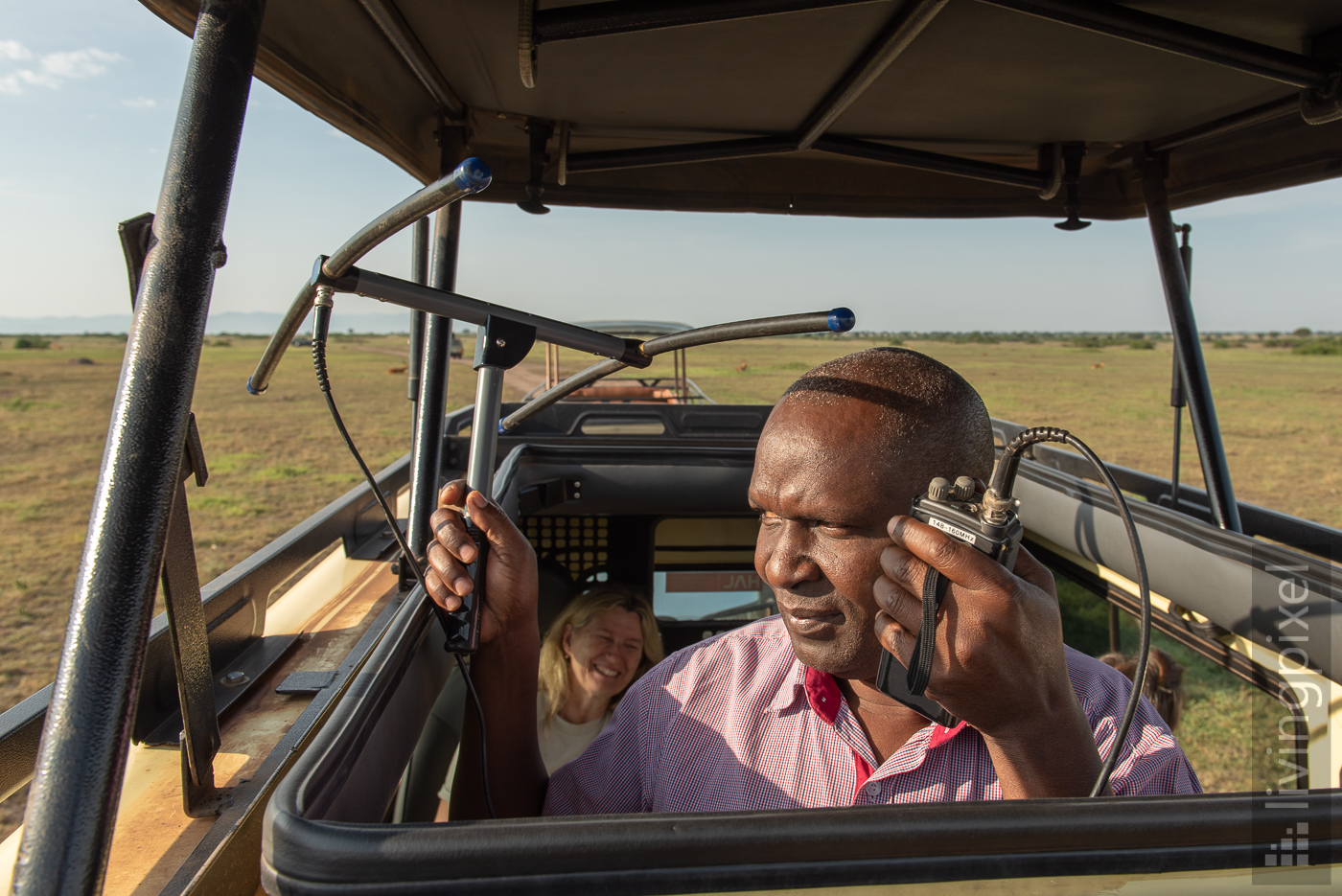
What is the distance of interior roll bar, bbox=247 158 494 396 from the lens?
728 millimetres

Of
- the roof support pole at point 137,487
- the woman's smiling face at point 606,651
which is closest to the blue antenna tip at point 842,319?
the roof support pole at point 137,487

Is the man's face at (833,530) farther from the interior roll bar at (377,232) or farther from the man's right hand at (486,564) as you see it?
the interior roll bar at (377,232)

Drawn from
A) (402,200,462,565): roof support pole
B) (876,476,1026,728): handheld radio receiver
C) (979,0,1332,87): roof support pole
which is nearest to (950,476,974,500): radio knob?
(876,476,1026,728): handheld radio receiver

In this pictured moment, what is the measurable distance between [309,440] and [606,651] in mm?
16516

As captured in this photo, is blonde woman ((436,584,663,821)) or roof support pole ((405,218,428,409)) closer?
roof support pole ((405,218,428,409))

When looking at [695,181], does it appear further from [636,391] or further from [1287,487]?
[1287,487]

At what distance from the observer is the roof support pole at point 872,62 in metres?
1.30

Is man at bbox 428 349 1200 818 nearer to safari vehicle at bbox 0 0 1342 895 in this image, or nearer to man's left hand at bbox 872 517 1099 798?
man's left hand at bbox 872 517 1099 798

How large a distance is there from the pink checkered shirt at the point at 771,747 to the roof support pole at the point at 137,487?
0.86 meters

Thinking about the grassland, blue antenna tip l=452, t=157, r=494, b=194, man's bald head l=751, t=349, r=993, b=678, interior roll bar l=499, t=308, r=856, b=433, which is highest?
blue antenna tip l=452, t=157, r=494, b=194

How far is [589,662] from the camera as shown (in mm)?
2617

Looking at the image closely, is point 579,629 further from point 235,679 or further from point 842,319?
point 842,319

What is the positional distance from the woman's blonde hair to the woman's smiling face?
2 cm

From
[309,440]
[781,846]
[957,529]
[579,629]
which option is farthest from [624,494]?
[309,440]
